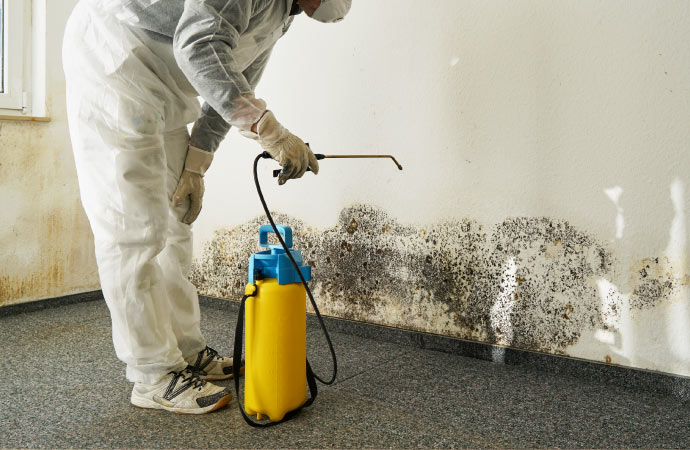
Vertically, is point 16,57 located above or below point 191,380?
above

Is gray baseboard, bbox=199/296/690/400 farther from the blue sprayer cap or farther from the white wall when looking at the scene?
the blue sprayer cap

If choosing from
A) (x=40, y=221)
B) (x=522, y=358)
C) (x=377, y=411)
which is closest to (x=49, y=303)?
(x=40, y=221)

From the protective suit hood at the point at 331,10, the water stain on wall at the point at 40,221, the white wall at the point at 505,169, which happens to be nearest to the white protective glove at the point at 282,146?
the protective suit hood at the point at 331,10

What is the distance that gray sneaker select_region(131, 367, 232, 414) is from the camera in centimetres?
129

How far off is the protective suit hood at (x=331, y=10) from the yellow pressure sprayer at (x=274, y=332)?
0.42 meters

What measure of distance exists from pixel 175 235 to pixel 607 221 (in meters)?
1.28

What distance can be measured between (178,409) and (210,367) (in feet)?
0.88

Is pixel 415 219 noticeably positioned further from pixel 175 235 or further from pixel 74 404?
pixel 74 404

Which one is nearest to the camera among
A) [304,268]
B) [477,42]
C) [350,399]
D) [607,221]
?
[304,268]

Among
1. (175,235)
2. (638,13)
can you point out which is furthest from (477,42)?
(175,235)

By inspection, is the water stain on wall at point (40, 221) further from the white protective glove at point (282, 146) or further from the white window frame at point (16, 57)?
the white protective glove at point (282, 146)

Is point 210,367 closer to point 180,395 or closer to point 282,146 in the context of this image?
point 180,395

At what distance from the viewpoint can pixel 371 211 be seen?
2.00 m

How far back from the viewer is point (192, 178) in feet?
5.05
